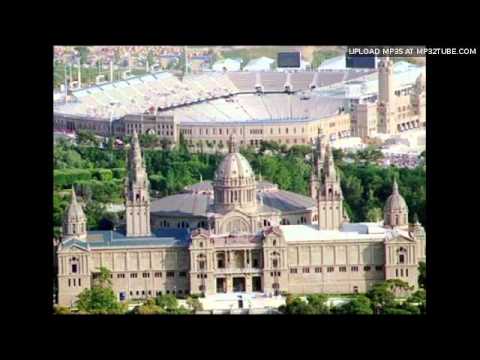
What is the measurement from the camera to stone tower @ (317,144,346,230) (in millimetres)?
21094

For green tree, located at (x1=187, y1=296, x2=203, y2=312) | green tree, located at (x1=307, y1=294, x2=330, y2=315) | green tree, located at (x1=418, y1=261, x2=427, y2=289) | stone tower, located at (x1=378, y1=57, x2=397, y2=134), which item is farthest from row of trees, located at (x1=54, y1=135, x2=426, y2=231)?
green tree, located at (x1=187, y1=296, x2=203, y2=312)

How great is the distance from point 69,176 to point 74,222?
39 centimetres

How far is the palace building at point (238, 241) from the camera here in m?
20.7

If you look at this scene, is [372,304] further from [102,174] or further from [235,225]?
[102,174]

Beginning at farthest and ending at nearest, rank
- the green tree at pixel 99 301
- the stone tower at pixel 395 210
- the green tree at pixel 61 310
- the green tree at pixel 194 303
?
1. the stone tower at pixel 395 210
2. the green tree at pixel 194 303
3. the green tree at pixel 99 301
4. the green tree at pixel 61 310

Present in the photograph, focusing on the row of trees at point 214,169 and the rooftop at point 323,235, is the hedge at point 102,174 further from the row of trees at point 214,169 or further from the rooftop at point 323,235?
the rooftop at point 323,235

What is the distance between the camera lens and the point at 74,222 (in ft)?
68.0

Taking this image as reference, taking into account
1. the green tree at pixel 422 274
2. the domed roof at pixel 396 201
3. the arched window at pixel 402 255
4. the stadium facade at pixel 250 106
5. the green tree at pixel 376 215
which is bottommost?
the green tree at pixel 422 274

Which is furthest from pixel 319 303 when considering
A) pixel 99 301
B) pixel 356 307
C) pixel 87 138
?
pixel 87 138

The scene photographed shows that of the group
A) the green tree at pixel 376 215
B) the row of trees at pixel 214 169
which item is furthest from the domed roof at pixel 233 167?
the green tree at pixel 376 215

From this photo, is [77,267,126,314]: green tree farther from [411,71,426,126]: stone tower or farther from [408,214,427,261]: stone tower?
[411,71,426,126]: stone tower
